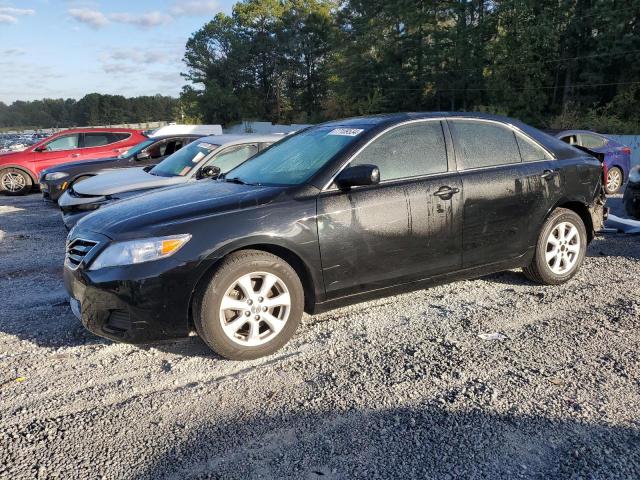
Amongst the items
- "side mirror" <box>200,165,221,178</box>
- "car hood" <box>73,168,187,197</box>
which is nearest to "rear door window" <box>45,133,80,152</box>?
"car hood" <box>73,168,187,197</box>

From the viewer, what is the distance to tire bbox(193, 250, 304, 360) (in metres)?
3.46

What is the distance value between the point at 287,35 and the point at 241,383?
6681 cm

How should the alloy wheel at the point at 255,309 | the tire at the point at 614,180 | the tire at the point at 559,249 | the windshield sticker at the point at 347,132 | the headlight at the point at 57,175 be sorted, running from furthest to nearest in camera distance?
the tire at the point at 614,180 → the headlight at the point at 57,175 → the tire at the point at 559,249 → the windshield sticker at the point at 347,132 → the alloy wheel at the point at 255,309

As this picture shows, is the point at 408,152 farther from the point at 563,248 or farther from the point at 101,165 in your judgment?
the point at 101,165

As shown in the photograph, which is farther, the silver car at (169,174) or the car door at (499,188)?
the silver car at (169,174)

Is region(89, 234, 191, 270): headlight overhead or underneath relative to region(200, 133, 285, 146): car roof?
underneath

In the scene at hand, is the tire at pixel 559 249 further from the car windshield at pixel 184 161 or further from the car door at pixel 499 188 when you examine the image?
the car windshield at pixel 184 161

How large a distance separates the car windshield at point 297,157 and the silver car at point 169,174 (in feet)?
6.85

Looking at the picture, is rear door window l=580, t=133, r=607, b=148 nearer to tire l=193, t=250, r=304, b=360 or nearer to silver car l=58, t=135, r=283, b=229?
silver car l=58, t=135, r=283, b=229

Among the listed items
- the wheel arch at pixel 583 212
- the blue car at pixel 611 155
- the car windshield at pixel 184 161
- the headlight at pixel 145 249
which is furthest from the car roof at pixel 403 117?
the blue car at pixel 611 155

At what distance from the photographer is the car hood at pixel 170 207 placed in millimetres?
3551

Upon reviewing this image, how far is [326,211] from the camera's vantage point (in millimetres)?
3809

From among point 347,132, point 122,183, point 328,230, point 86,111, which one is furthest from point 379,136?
point 86,111

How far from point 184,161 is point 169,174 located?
1.05 ft
